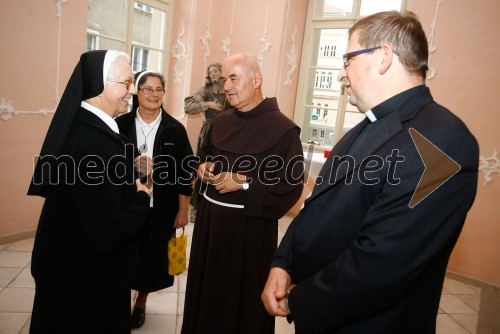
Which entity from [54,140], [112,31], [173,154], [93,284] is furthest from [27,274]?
[112,31]

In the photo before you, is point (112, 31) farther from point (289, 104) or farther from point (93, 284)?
point (93, 284)

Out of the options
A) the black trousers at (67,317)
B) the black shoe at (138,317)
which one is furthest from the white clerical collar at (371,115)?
the black shoe at (138,317)

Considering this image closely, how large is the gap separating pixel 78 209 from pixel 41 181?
20 centimetres

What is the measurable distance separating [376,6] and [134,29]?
3.54 meters

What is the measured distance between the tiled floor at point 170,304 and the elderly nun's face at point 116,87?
5.78 ft

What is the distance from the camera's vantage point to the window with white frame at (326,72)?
5.09 m

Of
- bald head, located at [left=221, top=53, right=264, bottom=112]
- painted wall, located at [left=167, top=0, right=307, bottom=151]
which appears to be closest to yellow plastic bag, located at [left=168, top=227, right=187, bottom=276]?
bald head, located at [left=221, top=53, right=264, bottom=112]

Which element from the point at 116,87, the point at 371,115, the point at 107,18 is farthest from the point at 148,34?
the point at 371,115

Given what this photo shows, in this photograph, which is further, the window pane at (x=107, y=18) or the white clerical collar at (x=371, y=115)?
the window pane at (x=107, y=18)

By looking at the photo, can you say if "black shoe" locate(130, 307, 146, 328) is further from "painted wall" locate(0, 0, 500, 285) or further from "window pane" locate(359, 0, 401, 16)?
"window pane" locate(359, 0, 401, 16)

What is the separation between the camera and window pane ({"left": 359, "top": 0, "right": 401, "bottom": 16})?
4754 millimetres

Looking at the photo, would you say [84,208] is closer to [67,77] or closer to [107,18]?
[67,77]

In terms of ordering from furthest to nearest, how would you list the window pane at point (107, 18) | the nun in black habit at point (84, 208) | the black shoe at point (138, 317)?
the window pane at point (107, 18) → the black shoe at point (138, 317) → the nun in black habit at point (84, 208)

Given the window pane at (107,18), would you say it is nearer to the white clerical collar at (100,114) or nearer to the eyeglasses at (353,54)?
the white clerical collar at (100,114)
